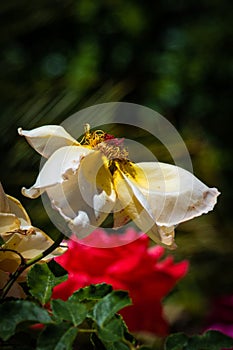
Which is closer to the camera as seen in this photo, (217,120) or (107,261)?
(107,261)

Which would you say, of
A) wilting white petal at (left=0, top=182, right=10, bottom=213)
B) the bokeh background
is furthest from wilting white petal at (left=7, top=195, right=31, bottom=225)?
the bokeh background

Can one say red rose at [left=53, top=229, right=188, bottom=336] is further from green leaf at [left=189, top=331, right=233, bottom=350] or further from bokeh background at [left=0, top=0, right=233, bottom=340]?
bokeh background at [left=0, top=0, right=233, bottom=340]

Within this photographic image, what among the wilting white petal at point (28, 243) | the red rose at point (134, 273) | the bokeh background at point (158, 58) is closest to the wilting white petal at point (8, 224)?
the wilting white petal at point (28, 243)

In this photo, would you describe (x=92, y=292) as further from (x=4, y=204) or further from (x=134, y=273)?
(x=134, y=273)

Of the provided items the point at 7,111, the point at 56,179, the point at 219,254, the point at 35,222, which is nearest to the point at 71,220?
the point at 56,179

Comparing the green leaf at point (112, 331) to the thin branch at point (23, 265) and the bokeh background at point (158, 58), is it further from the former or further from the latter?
the bokeh background at point (158, 58)

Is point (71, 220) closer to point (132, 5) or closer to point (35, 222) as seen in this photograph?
point (35, 222)

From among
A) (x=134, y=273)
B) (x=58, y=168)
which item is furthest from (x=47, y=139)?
(x=134, y=273)

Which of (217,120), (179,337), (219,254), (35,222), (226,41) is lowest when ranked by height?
(217,120)
